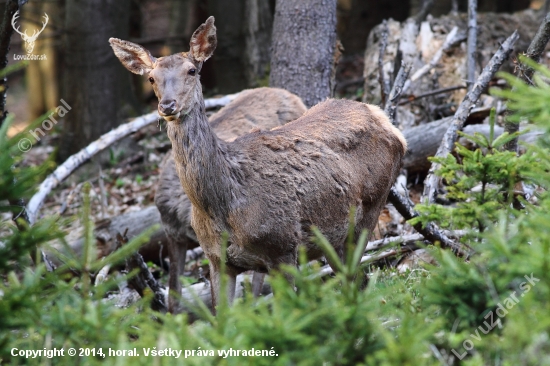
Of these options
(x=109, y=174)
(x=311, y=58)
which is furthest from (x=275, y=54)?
(x=109, y=174)

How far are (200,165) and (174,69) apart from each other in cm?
80

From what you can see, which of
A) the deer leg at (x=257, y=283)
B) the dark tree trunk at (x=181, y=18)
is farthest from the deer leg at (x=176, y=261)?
the dark tree trunk at (x=181, y=18)

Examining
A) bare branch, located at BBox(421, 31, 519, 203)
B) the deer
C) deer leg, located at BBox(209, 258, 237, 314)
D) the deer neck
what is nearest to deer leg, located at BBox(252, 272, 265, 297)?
the deer

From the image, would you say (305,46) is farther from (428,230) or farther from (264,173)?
(264,173)

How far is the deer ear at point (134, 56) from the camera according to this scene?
596 centimetres

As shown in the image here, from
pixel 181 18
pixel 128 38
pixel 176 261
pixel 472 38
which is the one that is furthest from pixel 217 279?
pixel 181 18

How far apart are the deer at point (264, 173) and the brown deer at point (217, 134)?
4.63ft

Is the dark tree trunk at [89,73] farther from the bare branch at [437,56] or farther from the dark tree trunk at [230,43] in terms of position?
the bare branch at [437,56]

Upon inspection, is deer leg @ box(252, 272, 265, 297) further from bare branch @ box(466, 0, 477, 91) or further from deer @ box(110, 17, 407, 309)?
bare branch @ box(466, 0, 477, 91)

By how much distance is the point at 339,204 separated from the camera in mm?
6043

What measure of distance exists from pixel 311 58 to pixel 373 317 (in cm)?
535

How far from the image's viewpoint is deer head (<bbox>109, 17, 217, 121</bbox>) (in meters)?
5.31

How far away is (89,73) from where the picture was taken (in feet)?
40.8

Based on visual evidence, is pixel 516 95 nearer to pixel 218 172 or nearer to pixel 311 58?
pixel 218 172
